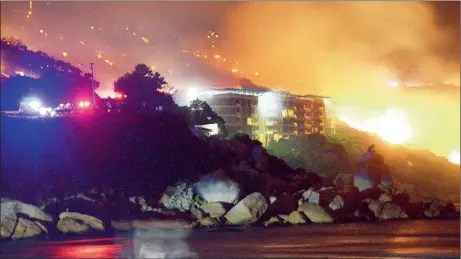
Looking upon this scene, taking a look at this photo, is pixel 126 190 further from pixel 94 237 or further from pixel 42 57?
pixel 42 57

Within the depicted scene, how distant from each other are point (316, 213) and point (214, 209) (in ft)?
11.4

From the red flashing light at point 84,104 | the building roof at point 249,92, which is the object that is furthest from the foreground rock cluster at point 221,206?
the building roof at point 249,92

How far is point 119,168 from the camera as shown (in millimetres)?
20969

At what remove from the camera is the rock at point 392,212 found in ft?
70.3

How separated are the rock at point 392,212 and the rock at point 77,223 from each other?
10.3 m

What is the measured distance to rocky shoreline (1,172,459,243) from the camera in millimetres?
17500

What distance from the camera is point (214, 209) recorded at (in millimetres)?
19656

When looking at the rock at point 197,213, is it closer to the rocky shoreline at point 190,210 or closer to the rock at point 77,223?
the rocky shoreline at point 190,210

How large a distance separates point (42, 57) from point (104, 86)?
3.46 metres

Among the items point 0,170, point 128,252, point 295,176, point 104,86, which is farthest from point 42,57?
point 128,252

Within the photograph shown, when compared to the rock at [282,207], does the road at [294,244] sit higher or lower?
lower

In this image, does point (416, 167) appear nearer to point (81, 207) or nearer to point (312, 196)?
point (312, 196)

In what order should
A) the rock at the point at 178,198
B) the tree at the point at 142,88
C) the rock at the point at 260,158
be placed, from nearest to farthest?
the rock at the point at 178,198, the rock at the point at 260,158, the tree at the point at 142,88

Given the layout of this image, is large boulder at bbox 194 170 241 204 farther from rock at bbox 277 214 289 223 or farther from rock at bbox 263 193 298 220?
rock at bbox 277 214 289 223
